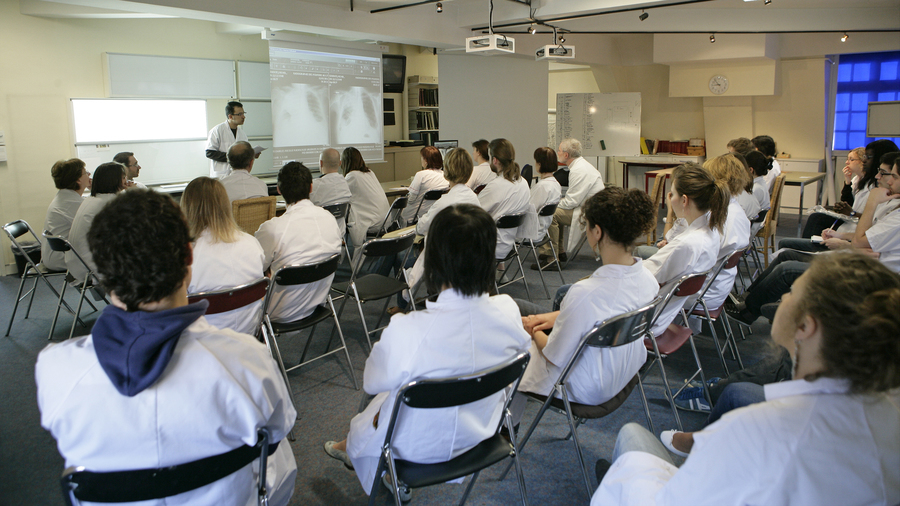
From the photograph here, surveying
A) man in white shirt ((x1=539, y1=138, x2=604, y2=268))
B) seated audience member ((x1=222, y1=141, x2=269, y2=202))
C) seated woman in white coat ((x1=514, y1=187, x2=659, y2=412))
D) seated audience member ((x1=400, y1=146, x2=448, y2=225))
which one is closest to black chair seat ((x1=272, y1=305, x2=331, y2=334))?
seated woman in white coat ((x1=514, y1=187, x2=659, y2=412))

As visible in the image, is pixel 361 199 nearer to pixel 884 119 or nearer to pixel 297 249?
pixel 297 249

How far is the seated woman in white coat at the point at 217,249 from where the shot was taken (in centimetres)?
261

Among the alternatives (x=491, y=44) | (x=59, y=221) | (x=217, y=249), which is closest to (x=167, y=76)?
(x=59, y=221)

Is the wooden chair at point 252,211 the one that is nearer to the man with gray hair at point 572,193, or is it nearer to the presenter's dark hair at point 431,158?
the presenter's dark hair at point 431,158

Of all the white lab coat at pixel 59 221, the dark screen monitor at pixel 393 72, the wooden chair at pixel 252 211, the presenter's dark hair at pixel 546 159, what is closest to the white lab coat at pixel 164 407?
the wooden chair at pixel 252 211

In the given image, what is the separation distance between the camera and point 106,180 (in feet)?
13.6

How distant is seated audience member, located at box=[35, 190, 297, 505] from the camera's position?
1.21m

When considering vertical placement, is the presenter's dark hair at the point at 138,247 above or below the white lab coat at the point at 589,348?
above

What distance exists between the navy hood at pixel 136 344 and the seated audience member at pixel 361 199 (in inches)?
166

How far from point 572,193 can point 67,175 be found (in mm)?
4428

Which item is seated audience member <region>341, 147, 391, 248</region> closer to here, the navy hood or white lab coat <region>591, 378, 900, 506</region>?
the navy hood

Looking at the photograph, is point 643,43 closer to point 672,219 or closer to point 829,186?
point 829,186

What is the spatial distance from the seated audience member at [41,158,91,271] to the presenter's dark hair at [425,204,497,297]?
3545mm

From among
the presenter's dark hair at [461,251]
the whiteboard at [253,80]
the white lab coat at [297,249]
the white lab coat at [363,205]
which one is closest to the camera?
the presenter's dark hair at [461,251]
